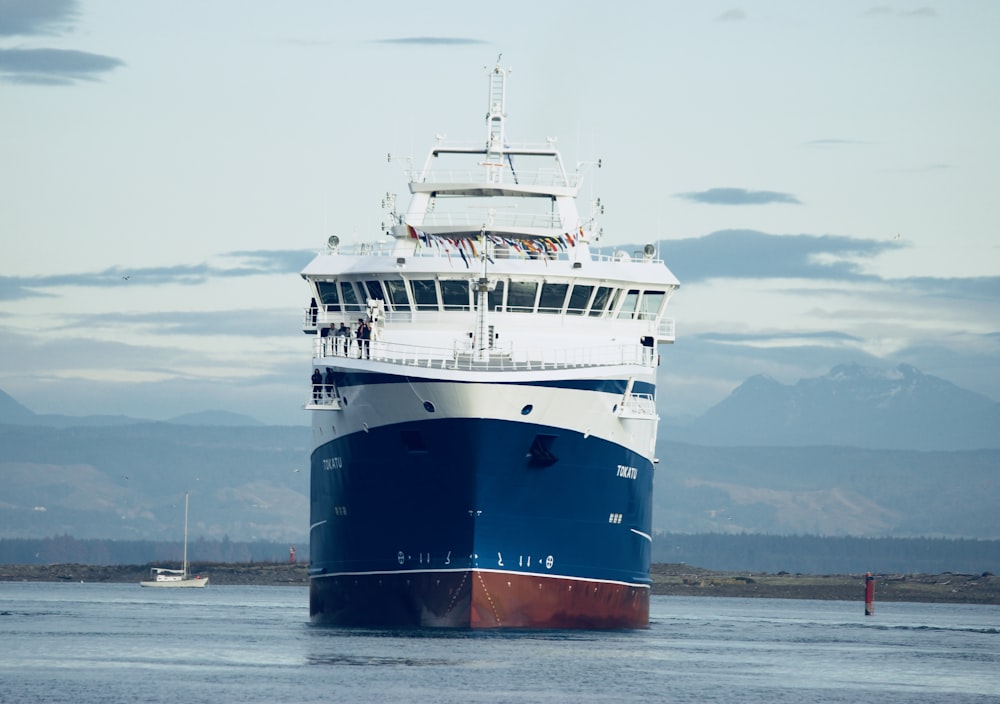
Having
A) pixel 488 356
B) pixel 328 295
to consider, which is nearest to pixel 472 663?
pixel 488 356

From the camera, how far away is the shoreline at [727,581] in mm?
136750

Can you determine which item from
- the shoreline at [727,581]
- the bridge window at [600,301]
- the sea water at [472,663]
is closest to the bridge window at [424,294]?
the bridge window at [600,301]

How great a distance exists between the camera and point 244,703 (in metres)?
44.7

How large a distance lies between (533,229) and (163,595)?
63922mm

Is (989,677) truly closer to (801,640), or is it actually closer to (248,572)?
(801,640)

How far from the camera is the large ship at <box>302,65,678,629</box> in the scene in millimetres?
57000

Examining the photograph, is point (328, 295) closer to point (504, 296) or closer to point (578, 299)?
point (504, 296)

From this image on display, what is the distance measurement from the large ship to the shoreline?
241ft

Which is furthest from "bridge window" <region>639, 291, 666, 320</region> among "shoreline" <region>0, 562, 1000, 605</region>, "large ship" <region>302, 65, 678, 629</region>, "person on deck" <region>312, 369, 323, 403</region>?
"shoreline" <region>0, 562, 1000, 605</region>

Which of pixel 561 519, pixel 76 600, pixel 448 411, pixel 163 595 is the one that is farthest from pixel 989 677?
pixel 163 595

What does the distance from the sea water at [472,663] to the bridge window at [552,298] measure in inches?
407

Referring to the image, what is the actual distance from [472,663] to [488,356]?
10.2 meters

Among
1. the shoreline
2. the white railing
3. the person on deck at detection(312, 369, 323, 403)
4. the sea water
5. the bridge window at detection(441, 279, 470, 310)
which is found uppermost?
the bridge window at detection(441, 279, 470, 310)

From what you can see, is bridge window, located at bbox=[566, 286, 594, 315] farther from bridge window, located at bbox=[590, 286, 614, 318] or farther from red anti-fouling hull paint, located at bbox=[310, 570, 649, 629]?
red anti-fouling hull paint, located at bbox=[310, 570, 649, 629]
